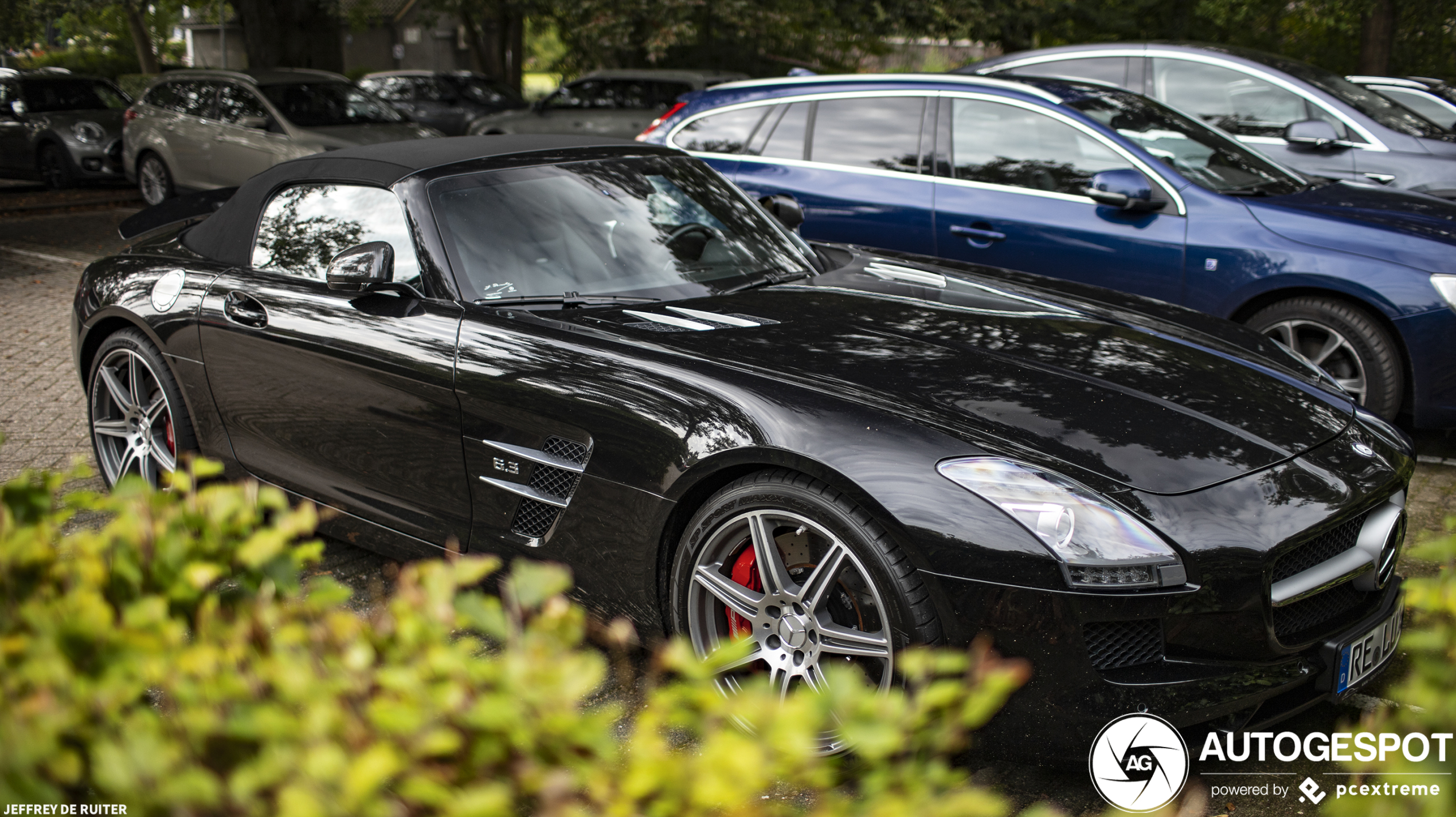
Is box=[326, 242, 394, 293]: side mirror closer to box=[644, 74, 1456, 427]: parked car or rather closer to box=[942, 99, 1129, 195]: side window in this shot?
box=[644, 74, 1456, 427]: parked car

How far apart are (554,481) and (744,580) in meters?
0.62

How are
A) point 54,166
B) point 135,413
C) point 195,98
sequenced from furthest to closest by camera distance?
point 54,166 < point 195,98 < point 135,413

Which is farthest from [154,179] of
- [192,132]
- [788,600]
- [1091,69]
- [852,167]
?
[788,600]

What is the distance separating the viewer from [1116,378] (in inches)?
120

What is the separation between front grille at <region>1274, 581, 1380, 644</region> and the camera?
259 centimetres

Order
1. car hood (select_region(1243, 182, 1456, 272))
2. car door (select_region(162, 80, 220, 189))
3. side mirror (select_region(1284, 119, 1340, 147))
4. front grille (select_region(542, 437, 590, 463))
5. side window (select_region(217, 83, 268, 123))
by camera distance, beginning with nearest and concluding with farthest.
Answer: front grille (select_region(542, 437, 590, 463)) → car hood (select_region(1243, 182, 1456, 272)) → side mirror (select_region(1284, 119, 1340, 147)) → side window (select_region(217, 83, 268, 123)) → car door (select_region(162, 80, 220, 189))

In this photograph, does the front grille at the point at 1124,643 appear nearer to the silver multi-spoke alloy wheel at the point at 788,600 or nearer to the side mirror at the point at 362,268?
the silver multi-spoke alloy wheel at the point at 788,600

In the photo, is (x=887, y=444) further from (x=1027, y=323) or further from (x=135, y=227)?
(x=135, y=227)

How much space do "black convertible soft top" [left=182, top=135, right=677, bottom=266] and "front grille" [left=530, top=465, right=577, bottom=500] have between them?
4.02 feet

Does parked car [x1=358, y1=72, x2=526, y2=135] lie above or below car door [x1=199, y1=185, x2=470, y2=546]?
below

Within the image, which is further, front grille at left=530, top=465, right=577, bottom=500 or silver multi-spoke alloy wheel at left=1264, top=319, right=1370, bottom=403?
silver multi-spoke alloy wheel at left=1264, top=319, right=1370, bottom=403

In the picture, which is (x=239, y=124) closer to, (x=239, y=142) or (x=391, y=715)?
(x=239, y=142)

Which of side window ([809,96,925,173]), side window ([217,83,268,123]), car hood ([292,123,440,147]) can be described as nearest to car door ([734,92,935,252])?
side window ([809,96,925,173])

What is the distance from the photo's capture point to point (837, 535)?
2.61 m
